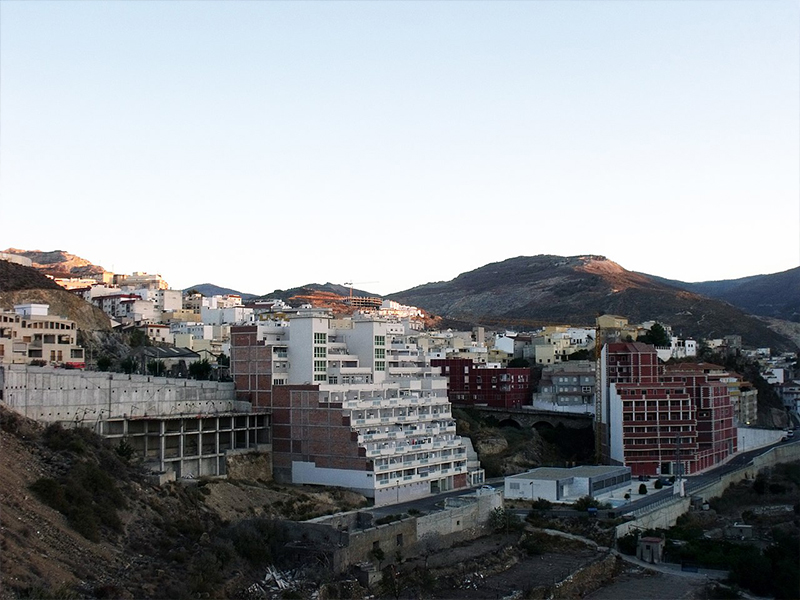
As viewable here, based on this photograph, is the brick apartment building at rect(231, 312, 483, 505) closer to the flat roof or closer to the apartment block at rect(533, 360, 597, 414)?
the flat roof

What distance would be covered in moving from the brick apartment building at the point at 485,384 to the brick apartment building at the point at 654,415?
11380 millimetres

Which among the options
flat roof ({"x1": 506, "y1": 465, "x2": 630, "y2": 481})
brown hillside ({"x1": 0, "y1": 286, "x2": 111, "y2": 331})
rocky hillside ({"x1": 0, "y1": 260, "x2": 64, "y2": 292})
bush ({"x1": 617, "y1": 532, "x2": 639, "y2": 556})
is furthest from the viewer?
rocky hillside ({"x1": 0, "y1": 260, "x2": 64, "y2": 292})

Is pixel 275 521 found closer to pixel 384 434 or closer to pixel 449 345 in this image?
pixel 384 434

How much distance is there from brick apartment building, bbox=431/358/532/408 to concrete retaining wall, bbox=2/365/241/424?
3361 cm

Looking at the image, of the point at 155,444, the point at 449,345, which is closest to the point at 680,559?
the point at 155,444

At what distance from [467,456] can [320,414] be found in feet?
49.4

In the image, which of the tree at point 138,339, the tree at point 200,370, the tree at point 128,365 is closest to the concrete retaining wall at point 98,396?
the tree at point 200,370

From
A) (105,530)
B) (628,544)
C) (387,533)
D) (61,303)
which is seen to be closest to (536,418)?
(628,544)

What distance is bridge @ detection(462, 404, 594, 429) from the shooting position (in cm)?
8519

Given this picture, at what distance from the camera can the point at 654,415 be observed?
74812 mm

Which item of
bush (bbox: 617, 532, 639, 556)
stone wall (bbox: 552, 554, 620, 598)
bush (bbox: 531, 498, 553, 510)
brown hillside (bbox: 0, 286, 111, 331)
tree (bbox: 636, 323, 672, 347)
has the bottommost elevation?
stone wall (bbox: 552, 554, 620, 598)

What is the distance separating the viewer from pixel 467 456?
2702 inches

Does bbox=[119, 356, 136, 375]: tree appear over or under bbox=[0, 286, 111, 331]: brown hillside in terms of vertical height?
under

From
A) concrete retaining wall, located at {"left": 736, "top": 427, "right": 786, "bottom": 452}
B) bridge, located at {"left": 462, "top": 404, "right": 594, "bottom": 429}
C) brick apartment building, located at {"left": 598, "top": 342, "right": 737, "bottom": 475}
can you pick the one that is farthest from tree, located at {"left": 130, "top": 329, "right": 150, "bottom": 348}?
concrete retaining wall, located at {"left": 736, "top": 427, "right": 786, "bottom": 452}
